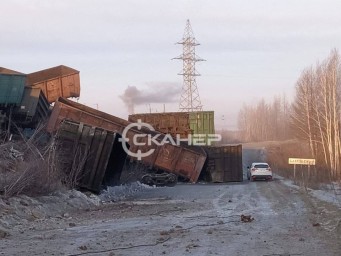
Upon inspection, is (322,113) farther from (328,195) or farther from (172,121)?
(328,195)

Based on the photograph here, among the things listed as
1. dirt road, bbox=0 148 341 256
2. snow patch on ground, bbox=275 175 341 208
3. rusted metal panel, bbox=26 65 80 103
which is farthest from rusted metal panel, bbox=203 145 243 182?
dirt road, bbox=0 148 341 256

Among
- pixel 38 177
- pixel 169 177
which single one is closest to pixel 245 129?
pixel 169 177

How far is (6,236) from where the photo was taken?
11.3 meters

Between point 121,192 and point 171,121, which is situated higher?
point 171,121

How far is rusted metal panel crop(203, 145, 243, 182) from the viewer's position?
34469 mm

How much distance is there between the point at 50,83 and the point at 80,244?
2172cm

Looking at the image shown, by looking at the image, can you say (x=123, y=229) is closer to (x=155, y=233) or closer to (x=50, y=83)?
(x=155, y=233)

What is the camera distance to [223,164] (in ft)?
115

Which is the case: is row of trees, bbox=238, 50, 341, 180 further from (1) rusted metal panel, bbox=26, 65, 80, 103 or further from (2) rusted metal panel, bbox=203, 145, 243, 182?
(1) rusted metal panel, bbox=26, 65, 80, 103

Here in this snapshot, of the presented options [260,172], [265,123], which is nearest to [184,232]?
[260,172]

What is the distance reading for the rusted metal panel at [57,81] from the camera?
101ft

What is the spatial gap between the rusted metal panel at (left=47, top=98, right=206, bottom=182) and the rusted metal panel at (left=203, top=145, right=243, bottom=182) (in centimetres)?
409

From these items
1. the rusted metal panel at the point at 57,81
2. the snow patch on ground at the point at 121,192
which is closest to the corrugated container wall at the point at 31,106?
the rusted metal panel at the point at 57,81

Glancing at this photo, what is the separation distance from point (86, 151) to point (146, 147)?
8882mm
